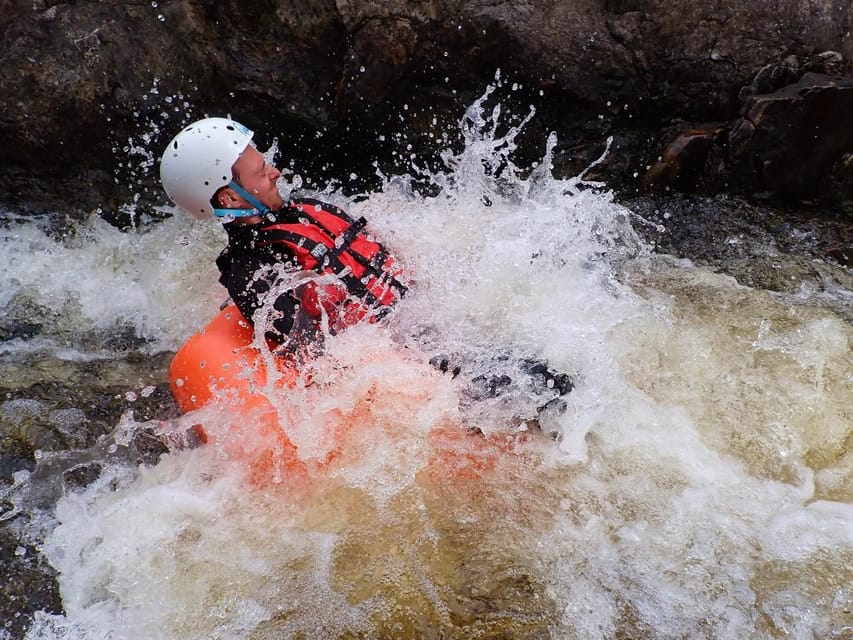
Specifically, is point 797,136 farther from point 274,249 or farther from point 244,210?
point 244,210

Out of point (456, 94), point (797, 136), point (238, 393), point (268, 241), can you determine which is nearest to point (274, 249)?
point (268, 241)

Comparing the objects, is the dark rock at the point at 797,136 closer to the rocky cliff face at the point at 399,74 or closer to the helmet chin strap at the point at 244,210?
the rocky cliff face at the point at 399,74

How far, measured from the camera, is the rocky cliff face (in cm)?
545

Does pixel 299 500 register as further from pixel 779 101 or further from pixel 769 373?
pixel 779 101

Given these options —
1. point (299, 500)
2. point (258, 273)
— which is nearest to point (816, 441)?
point (299, 500)

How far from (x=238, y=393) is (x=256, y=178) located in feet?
3.73

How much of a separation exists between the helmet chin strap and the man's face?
2cm

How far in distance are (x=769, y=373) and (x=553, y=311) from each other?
4.10 ft

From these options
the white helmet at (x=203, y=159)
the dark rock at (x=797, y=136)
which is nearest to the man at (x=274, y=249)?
the white helmet at (x=203, y=159)

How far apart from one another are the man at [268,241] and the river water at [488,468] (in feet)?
0.72

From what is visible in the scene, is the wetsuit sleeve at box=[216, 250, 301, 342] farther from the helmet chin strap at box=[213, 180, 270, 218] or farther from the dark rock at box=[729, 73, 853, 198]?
the dark rock at box=[729, 73, 853, 198]

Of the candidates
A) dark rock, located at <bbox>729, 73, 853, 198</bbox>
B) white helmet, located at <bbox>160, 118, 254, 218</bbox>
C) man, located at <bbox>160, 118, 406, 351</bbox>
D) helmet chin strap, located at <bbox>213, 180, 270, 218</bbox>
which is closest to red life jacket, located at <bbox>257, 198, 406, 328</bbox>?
man, located at <bbox>160, 118, 406, 351</bbox>

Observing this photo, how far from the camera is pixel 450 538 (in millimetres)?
3359

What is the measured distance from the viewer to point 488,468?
3.67 m
